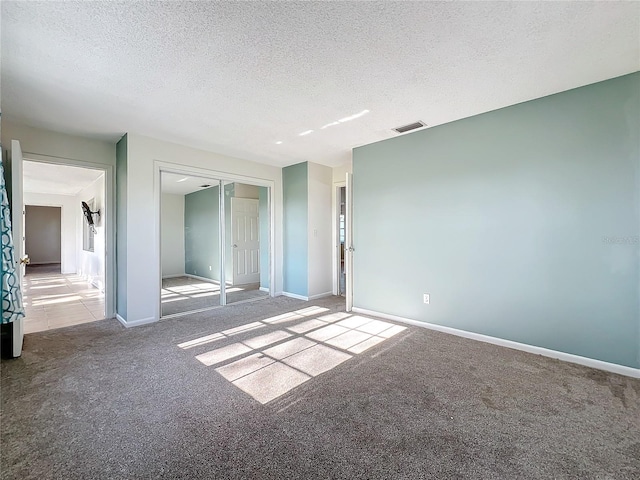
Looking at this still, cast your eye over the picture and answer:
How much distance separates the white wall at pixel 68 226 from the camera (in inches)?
322

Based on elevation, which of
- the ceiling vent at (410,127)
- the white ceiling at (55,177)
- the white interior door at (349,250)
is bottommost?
Answer: the white interior door at (349,250)

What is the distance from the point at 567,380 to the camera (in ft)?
7.48

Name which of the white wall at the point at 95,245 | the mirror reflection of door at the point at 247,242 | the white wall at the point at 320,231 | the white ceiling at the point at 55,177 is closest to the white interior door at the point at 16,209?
the white ceiling at the point at 55,177

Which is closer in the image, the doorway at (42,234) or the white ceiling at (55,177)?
the white ceiling at (55,177)

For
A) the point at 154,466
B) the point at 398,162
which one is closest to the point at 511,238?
the point at 398,162

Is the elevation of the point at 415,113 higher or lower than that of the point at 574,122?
higher

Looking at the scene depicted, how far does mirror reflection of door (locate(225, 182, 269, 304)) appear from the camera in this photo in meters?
5.18

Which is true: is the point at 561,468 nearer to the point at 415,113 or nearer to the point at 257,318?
the point at 415,113

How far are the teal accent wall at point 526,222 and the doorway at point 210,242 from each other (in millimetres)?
2560

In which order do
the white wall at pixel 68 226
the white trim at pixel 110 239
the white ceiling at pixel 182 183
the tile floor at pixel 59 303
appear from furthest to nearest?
the white wall at pixel 68 226 < the white ceiling at pixel 182 183 < the white trim at pixel 110 239 < the tile floor at pixel 59 303

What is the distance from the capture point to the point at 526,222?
9.33ft

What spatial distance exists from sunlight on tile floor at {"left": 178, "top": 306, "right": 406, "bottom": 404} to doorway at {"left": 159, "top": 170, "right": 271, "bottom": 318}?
5.06 feet

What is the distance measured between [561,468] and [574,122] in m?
2.75

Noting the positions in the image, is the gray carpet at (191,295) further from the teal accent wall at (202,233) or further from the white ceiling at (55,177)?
the white ceiling at (55,177)
